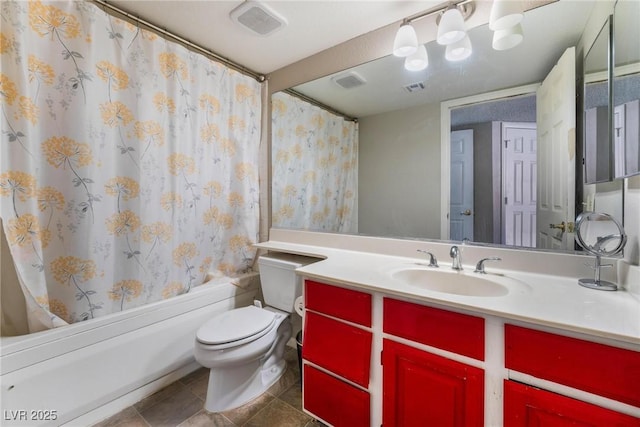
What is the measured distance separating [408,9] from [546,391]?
5.81ft

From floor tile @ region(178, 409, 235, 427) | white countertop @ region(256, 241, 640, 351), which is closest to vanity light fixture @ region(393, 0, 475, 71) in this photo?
white countertop @ region(256, 241, 640, 351)

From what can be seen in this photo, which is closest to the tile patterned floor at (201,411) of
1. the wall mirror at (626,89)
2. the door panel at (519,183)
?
the door panel at (519,183)

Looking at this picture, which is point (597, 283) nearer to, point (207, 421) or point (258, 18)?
point (207, 421)

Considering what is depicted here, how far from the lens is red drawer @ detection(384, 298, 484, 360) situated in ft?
2.77

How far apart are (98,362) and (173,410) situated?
0.46m

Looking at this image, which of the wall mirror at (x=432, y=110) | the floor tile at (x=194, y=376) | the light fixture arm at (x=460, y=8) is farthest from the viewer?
the floor tile at (x=194, y=376)

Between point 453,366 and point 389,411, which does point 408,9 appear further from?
point 389,411

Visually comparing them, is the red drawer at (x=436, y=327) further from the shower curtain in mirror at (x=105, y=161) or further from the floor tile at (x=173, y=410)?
the shower curtain in mirror at (x=105, y=161)

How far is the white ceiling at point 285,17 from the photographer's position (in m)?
1.41

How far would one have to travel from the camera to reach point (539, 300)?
0.87 metres

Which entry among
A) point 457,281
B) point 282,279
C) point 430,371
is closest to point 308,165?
point 282,279

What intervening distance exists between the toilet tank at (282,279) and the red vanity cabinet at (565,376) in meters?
1.16

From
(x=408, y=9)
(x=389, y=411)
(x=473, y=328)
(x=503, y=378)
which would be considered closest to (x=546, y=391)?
(x=503, y=378)

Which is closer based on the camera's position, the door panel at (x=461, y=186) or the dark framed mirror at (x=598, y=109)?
the dark framed mirror at (x=598, y=109)
